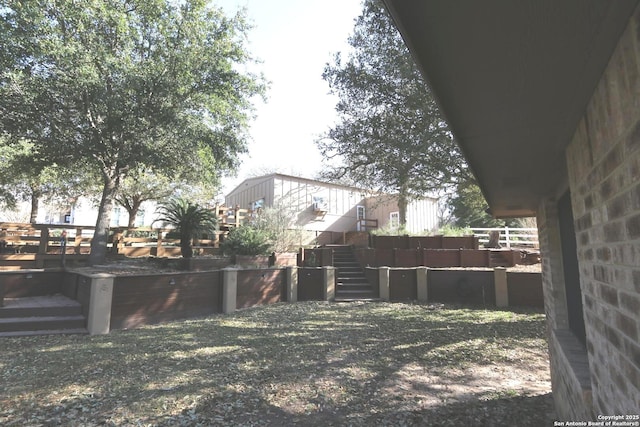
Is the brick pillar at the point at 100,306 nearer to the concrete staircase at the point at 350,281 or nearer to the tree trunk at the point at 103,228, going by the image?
the tree trunk at the point at 103,228

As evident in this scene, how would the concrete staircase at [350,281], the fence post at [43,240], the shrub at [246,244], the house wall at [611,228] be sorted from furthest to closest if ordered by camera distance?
the shrub at [246,244] → the concrete staircase at [350,281] → the fence post at [43,240] → the house wall at [611,228]

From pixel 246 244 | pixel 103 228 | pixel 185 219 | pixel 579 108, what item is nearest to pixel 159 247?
pixel 103 228

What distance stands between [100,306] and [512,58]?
752 cm

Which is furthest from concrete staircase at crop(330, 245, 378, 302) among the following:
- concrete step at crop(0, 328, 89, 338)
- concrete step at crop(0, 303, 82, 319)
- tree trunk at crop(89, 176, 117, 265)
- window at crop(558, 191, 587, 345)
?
Result: window at crop(558, 191, 587, 345)

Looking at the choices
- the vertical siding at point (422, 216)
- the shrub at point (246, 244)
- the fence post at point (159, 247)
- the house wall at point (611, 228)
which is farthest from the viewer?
the vertical siding at point (422, 216)

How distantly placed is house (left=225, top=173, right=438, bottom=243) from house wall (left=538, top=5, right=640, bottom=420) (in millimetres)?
16107

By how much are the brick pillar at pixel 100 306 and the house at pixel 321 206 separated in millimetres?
11743

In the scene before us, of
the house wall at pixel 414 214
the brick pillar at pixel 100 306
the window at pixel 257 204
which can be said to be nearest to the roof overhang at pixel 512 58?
the brick pillar at pixel 100 306

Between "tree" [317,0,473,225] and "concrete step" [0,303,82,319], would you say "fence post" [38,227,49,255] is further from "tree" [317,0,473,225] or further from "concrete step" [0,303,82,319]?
"tree" [317,0,473,225]

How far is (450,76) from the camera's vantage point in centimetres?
149

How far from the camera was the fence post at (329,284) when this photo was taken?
11.2 meters

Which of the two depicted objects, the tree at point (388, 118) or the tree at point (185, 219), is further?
the tree at point (185, 219)

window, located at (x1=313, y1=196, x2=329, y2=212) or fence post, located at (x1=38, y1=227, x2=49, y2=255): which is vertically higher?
window, located at (x1=313, y1=196, x2=329, y2=212)

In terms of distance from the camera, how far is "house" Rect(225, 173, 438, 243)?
772 inches
